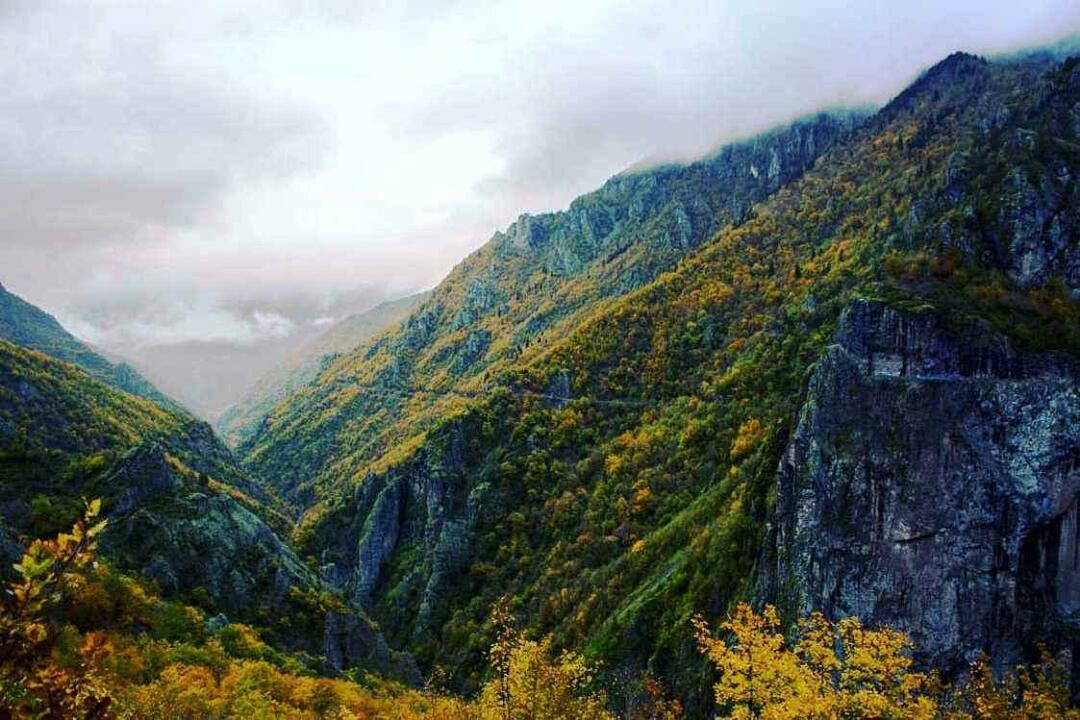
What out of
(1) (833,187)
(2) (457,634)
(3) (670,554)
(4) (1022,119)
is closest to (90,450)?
(2) (457,634)

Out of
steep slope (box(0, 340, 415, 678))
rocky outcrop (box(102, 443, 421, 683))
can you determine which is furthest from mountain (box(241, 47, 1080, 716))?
steep slope (box(0, 340, 415, 678))

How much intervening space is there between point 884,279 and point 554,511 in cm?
6720

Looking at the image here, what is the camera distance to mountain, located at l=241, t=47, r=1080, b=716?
4288cm

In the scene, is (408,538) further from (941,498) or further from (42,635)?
(42,635)

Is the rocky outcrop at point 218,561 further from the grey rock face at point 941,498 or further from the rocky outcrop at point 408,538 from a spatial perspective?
the rocky outcrop at point 408,538

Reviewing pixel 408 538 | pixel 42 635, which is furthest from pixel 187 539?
pixel 408 538

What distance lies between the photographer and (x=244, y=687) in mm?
31203

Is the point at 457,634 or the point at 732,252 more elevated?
the point at 732,252

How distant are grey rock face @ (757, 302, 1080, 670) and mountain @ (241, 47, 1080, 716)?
0.52 feet

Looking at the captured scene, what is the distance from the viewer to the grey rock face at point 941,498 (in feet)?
137

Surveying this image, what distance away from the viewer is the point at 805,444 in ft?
161

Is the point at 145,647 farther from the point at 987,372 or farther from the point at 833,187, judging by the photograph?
the point at 833,187

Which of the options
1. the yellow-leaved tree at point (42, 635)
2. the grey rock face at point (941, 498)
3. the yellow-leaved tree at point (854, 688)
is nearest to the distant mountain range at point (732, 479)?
the grey rock face at point (941, 498)

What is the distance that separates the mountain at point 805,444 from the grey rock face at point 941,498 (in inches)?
6.2
